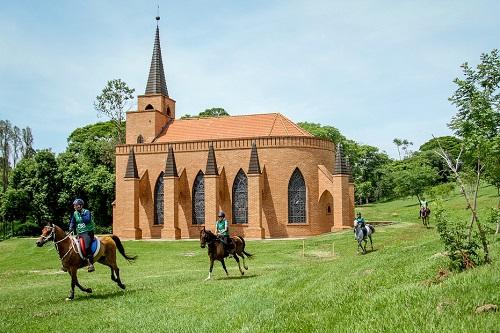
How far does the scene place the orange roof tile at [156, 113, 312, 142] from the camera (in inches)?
1720

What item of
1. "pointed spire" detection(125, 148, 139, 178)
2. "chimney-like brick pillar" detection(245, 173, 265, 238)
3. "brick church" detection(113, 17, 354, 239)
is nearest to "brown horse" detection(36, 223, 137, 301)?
"chimney-like brick pillar" detection(245, 173, 265, 238)

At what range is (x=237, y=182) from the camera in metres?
42.3

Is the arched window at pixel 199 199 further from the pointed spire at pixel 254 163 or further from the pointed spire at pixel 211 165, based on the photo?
the pointed spire at pixel 254 163

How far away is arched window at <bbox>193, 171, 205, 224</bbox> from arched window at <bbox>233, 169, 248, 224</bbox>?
2847mm

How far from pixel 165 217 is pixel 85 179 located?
14.7 m

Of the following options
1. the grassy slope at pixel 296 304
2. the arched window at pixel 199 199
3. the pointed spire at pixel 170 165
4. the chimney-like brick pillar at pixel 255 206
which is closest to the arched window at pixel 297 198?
the chimney-like brick pillar at pixel 255 206

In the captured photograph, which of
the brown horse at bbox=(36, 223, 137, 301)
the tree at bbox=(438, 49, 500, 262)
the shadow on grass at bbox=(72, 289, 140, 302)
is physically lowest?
the shadow on grass at bbox=(72, 289, 140, 302)

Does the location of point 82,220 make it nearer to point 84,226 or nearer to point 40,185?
point 84,226

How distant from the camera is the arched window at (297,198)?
4097cm

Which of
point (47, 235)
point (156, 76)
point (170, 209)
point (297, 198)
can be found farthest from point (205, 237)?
point (156, 76)

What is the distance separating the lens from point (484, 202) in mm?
44844

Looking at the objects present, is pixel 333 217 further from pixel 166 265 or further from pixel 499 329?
pixel 499 329

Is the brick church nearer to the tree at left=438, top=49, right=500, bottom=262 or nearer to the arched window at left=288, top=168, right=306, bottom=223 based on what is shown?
the arched window at left=288, top=168, right=306, bottom=223

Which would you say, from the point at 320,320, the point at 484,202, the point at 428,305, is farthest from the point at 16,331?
the point at 484,202
